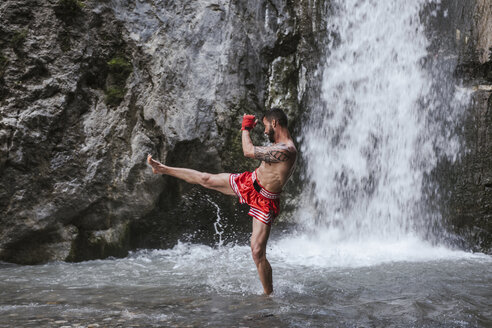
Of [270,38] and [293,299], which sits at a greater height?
[270,38]

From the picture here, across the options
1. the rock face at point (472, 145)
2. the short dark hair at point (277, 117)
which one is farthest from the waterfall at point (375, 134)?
the short dark hair at point (277, 117)

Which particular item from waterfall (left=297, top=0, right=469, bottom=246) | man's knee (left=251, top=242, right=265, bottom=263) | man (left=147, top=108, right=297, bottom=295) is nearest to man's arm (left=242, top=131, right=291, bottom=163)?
man (left=147, top=108, right=297, bottom=295)

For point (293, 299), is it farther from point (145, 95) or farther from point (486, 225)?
point (486, 225)

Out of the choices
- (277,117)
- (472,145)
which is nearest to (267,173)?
(277,117)

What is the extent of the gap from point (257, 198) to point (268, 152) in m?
0.49

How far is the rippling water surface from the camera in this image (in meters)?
3.50

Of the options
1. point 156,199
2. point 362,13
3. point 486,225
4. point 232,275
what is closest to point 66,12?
point 156,199

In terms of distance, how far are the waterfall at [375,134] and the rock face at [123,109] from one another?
0.88m

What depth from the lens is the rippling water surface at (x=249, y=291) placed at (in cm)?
350

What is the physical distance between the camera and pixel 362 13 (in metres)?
8.98

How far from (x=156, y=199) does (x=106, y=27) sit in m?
2.96

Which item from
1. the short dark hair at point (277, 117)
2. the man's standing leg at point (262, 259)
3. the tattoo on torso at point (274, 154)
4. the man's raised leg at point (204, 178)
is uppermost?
the short dark hair at point (277, 117)

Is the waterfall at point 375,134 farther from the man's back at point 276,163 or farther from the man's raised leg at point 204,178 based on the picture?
the man's back at point 276,163

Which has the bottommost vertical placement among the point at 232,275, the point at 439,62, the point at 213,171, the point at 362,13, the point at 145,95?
the point at 232,275
